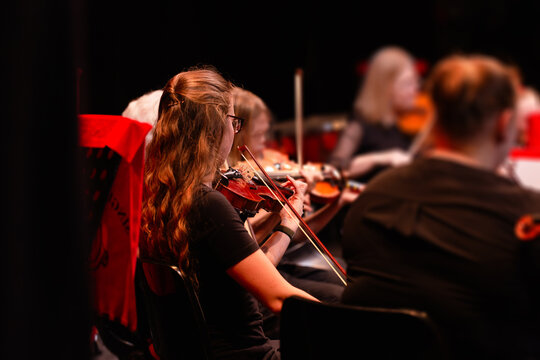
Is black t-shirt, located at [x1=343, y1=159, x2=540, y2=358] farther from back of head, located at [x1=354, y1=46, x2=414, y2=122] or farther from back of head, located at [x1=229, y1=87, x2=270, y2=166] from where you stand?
back of head, located at [x1=354, y1=46, x2=414, y2=122]

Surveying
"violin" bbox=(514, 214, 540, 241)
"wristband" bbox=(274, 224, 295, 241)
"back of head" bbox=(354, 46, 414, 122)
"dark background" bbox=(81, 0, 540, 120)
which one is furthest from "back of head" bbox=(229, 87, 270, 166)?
"back of head" bbox=(354, 46, 414, 122)

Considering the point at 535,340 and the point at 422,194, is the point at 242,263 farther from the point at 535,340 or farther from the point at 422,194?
the point at 535,340

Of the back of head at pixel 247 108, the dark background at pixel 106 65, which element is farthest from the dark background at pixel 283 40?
Result: the back of head at pixel 247 108

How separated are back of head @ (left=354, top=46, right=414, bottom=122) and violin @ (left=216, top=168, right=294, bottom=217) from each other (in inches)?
69.0

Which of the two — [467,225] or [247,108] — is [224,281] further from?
[247,108]

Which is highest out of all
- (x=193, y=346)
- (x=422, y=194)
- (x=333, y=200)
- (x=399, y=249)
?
(x=422, y=194)

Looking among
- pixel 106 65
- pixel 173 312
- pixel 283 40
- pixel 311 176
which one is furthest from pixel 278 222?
pixel 283 40

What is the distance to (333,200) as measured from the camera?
2.16 metres

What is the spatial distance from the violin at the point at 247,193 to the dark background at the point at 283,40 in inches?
11.7

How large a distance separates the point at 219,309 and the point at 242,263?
191mm

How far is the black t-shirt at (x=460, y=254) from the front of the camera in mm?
986

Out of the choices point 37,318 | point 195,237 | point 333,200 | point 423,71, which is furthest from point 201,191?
point 423,71

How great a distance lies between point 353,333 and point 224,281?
372 millimetres

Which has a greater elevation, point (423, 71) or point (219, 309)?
point (423, 71)
